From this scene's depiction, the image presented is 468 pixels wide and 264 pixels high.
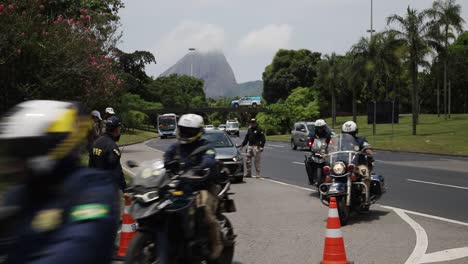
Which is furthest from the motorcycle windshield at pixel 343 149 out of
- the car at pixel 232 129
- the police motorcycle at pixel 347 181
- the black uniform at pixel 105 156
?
the car at pixel 232 129

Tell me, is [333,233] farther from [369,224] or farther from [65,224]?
[65,224]

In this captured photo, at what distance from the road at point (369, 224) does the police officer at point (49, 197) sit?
526cm

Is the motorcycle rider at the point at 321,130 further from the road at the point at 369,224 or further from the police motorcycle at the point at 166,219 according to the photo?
the police motorcycle at the point at 166,219

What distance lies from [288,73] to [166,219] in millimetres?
97072

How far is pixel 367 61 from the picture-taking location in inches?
2071

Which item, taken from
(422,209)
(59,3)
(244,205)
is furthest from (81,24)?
(422,209)

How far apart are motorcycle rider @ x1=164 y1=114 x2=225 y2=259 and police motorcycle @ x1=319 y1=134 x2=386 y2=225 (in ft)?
11.6

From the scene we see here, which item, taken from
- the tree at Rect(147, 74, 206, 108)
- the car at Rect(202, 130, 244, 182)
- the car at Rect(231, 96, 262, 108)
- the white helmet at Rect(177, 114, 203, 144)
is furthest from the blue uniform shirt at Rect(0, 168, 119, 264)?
the tree at Rect(147, 74, 206, 108)

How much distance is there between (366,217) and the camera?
1068 centimetres

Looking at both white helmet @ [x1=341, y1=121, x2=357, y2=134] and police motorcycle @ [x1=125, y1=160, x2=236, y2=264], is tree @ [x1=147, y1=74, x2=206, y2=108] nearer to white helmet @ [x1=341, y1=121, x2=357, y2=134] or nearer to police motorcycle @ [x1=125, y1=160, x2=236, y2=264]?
white helmet @ [x1=341, y1=121, x2=357, y2=134]

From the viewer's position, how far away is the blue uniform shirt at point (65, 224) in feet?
6.73

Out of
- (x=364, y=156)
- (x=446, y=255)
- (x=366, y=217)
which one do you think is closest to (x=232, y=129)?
(x=364, y=156)

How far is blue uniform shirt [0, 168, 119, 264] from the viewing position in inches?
80.7

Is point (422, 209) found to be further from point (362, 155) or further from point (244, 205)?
point (244, 205)
